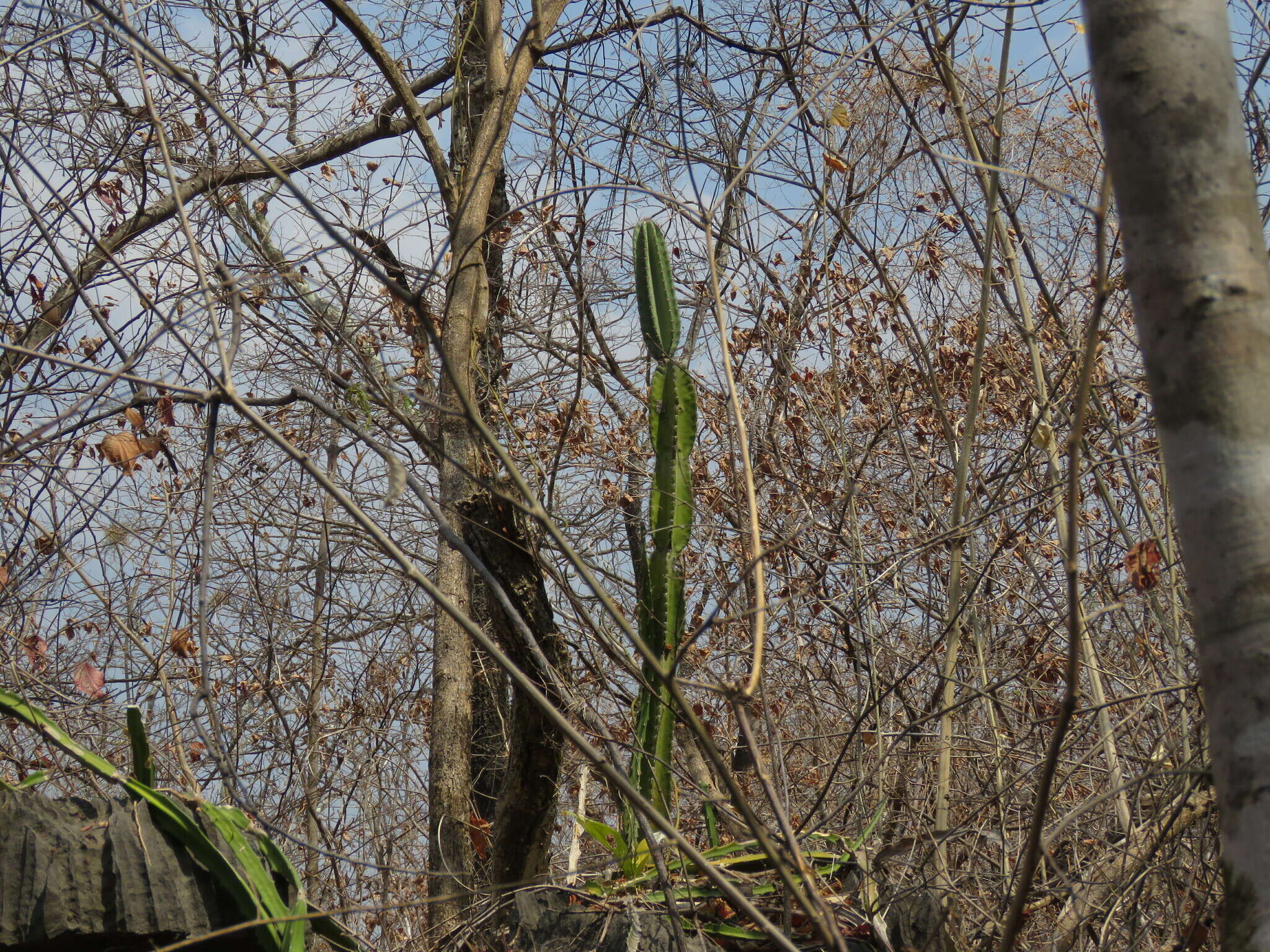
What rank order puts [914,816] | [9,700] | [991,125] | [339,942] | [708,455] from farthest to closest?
[708,455] < [991,125] < [914,816] < [339,942] < [9,700]

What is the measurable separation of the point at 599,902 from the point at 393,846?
442 centimetres

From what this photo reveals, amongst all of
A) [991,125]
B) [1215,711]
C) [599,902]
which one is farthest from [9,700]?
[991,125]

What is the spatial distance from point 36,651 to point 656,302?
246cm

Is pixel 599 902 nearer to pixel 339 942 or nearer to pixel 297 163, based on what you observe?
pixel 339 942

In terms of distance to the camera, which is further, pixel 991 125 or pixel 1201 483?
pixel 991 125

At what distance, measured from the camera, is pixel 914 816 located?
275 centimetres

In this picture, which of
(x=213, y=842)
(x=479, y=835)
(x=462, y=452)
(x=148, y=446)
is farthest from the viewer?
(x=462, y=452)

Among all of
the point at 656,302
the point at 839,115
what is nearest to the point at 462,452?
the point at 656,302

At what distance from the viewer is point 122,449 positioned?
3.33 meters

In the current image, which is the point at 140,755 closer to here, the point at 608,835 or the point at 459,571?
the point at 608,835

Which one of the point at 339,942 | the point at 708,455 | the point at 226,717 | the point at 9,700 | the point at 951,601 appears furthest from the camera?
the point at 226,717

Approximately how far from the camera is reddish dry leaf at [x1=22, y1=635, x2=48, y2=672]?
3.42 meters

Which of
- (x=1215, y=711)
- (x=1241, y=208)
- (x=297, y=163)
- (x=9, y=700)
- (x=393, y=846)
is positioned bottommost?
(x=393, y=846)

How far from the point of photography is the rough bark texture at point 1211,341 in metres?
0.81
